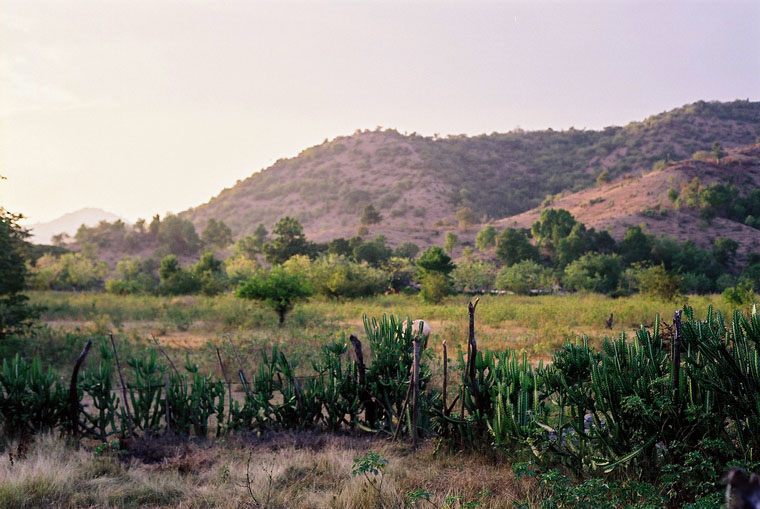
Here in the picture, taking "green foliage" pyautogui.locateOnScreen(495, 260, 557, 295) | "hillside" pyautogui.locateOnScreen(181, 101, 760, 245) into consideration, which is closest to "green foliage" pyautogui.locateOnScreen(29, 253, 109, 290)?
"green foliage" pyautogui.locateOnScreen(495, 260, 557, 295)

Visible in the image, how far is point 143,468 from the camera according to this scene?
496cm

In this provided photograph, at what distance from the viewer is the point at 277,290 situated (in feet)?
53.2

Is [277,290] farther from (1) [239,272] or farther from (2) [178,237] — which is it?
(2) [178,237]

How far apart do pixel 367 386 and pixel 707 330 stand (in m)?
3.45

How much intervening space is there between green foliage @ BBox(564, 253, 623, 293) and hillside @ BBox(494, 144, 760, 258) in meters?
13.6

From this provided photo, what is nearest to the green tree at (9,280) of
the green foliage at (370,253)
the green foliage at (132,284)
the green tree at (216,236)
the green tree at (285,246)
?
the green foliage at (132,284)

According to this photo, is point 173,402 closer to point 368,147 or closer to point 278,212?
point 278,212

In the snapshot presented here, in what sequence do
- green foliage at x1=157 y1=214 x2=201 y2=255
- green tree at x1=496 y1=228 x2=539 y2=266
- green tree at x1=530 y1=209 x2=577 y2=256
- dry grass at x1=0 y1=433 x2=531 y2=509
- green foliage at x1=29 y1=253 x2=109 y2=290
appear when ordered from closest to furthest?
dry grass at x1=0 y1=433 x2=531 y2=509 < green foliage at x1=29 y1=253 x2=109 y2=290 < green tree at x1=496 y1=228 x2=539 y2=266 < green tree at x1=530 y1=209 x2=577 y2=256 < green foliage at x1=157 y1=214 x2=201 y2=255

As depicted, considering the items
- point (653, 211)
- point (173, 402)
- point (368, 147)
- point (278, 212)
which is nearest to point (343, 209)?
point (278, 212)

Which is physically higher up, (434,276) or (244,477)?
(434,276)

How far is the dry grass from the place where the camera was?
404cm

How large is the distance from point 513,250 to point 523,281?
1107 cm

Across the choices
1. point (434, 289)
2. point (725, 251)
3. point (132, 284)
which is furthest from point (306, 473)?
point (725, 251)

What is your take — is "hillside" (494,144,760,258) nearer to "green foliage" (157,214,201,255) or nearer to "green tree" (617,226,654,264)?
"green tree" (617,226,654,264)
